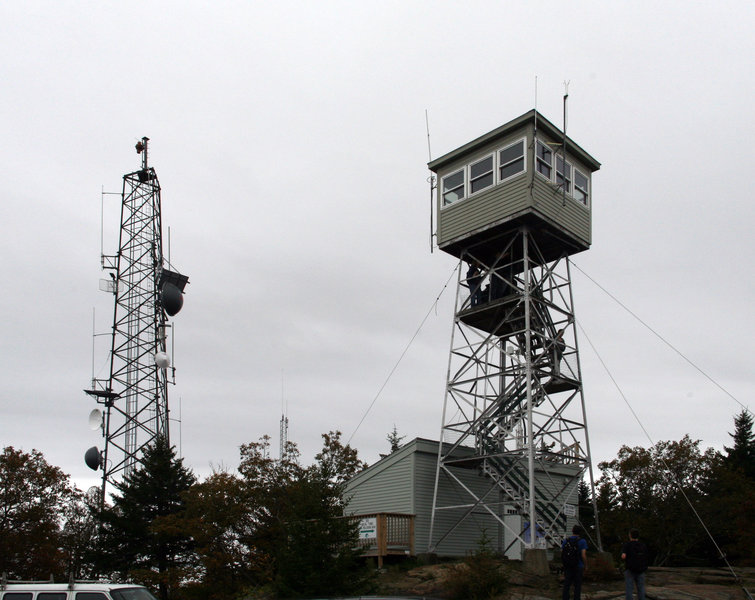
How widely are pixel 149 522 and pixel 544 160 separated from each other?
72.7 ft

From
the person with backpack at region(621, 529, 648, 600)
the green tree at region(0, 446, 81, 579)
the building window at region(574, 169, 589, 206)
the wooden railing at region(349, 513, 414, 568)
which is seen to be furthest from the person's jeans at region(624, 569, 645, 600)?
the green tree at region(0, 446, 81, 579)

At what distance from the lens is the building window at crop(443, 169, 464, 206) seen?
90.8 ft

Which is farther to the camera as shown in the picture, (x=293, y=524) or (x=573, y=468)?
(x=573, y=468)

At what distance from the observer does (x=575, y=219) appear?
26859 millimetres

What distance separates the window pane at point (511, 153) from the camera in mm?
25656

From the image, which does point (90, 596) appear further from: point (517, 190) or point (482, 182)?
point (482, 182)

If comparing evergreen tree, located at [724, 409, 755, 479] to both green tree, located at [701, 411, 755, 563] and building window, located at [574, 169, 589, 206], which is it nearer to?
green tree, located at [701, 411, 755, 563]

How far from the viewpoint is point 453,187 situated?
27969mm

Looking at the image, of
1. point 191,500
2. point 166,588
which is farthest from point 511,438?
point 166,588

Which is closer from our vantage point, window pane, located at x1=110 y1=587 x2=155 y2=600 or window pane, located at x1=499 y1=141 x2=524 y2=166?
window pane, located at x1=110 y1=587 x2=155 y2=600

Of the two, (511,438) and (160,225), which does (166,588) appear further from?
(160,225)

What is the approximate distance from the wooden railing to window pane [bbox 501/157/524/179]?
39.0 feet

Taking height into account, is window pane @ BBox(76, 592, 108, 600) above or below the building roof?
below

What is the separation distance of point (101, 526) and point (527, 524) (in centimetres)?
2066
